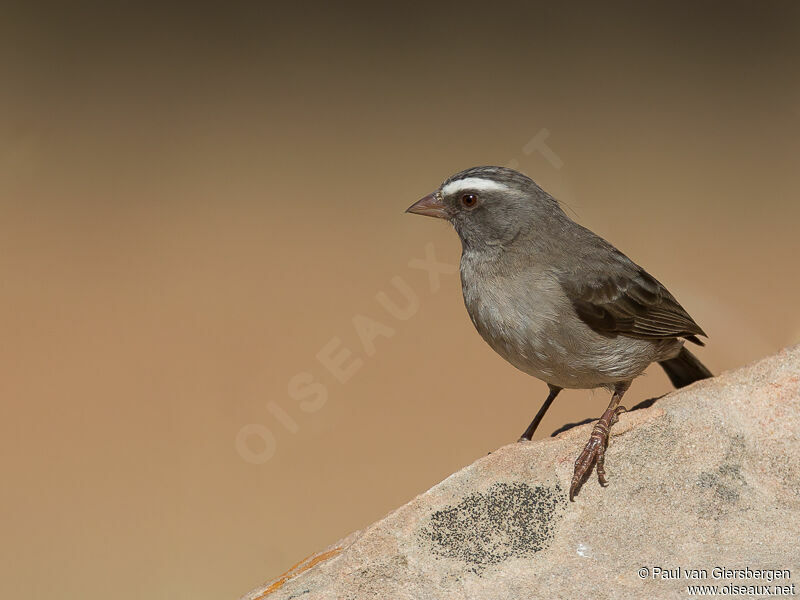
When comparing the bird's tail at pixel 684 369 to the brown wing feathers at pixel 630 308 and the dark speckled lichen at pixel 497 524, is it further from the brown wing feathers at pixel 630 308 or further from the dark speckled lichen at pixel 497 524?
the dark speckled lichen at pixel 497 524

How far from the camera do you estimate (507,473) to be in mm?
3379

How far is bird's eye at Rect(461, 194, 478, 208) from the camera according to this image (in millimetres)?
4152

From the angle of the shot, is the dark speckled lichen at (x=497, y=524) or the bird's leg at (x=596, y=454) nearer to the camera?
the dark speckled lichen at (x=497, y=524)

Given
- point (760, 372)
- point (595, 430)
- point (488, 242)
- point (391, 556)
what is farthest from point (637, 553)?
point (488, 242)

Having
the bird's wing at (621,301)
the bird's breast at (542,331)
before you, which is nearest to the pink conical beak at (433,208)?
the bird's breast at (542,331)

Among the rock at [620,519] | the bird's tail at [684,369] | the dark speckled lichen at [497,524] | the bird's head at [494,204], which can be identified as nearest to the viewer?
the rock at [620,519]

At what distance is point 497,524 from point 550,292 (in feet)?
3.91

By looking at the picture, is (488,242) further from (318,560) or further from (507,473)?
(318,560)

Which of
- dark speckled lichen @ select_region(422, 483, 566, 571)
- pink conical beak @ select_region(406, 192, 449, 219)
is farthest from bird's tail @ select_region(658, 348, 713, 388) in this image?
dark speckled lichen @ select_region(422, 483, 566, 571)

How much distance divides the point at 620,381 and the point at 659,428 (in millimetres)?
609

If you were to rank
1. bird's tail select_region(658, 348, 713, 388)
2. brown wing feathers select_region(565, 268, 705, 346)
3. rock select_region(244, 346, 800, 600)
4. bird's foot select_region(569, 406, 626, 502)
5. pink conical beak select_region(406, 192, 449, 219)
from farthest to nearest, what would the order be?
bird's tail select_region(658, 348, 713, 388) → pink conical beak select_region(406, 192, 449, 219) → brown wing feathers select_region(565, 268, 705, 346) → bird's foot select_region(569, 406, 626, 502) → rock select_region(244, 346, 800, 600)

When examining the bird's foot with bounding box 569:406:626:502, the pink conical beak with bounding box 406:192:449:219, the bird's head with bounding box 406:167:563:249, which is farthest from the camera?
the pink conical beak with bounding box 406:192:449:219

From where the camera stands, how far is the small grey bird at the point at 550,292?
3.82m

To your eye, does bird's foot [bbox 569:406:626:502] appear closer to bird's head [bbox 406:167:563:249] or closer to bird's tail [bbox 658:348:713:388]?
bird's head [bbox 406:167:563:249]
